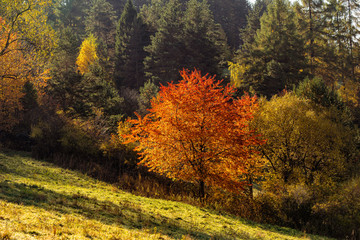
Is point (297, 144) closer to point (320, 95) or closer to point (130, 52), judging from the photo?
point (320, 95)

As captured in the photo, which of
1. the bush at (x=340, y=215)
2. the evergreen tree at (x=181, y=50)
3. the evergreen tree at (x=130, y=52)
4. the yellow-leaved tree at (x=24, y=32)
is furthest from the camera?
the evergreen tree at (x=130, y=52)

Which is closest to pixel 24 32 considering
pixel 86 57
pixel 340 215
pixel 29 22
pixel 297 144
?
pixel 29 22

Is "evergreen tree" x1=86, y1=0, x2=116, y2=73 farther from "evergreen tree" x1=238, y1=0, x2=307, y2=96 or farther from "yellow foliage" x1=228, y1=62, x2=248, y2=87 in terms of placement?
"evergreen tree" x1=238, y1=0, x2=307, y2=96

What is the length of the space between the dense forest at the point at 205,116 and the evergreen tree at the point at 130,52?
23 centimetres

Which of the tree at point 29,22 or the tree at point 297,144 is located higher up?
the tree at point 29,22

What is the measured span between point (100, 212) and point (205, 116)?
719cm

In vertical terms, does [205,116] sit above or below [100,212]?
above

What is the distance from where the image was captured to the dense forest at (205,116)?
44.3 feet

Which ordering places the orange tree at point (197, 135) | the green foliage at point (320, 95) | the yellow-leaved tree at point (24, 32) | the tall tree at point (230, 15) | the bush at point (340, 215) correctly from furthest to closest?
1. the tall tree at point (230, 15)
2. the green foliage at point (320, 95)
3. the yellow-leaved tree at point (24, 32)
4. the bush at point (340, 215)
5. the orange tree at point (197, 135)

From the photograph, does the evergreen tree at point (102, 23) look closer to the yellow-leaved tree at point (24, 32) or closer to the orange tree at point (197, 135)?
the yellow-leaved tree at point (24, 32)

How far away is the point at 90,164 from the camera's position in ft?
66.0

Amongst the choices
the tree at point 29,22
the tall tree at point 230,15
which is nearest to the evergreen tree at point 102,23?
the tall tree at point 230,15

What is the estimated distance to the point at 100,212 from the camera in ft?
26.2

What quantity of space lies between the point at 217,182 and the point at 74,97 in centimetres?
2299
